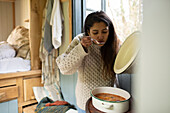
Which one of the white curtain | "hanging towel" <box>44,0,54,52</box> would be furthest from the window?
"hanging towel" <box>44,0,54,52</box>

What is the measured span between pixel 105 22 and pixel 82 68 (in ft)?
1.22

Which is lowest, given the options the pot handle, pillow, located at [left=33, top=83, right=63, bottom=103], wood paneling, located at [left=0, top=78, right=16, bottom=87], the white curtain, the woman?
pillow, located at [left=33, top=83, right=63, bottom=103]

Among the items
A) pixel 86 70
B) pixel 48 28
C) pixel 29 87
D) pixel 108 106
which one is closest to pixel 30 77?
pixel 29 87

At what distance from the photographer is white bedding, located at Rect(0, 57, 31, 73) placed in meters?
1.66

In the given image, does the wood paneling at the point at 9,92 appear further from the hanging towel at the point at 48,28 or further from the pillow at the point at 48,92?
the hanging towel at the point at 48,28

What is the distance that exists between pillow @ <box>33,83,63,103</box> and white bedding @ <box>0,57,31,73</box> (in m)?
0.34

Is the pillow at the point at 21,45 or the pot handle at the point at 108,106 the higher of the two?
the pillow at the point at 21,45

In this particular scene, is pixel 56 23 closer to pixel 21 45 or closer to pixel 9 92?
pixel 21 45

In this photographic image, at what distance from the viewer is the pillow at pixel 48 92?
1.79 meters

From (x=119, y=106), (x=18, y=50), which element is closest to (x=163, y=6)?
(x=119, y=106)

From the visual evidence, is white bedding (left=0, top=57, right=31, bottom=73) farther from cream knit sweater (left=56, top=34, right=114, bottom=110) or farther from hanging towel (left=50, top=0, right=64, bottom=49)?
cream knit sweater (left=56, top=34, right=114, bottom=110)

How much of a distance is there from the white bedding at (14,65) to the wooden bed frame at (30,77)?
0.06m

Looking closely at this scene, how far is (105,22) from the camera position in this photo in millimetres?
903

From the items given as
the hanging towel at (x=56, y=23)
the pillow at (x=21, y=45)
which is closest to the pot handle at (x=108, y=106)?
the hanging towel at (x=56, y=23)
